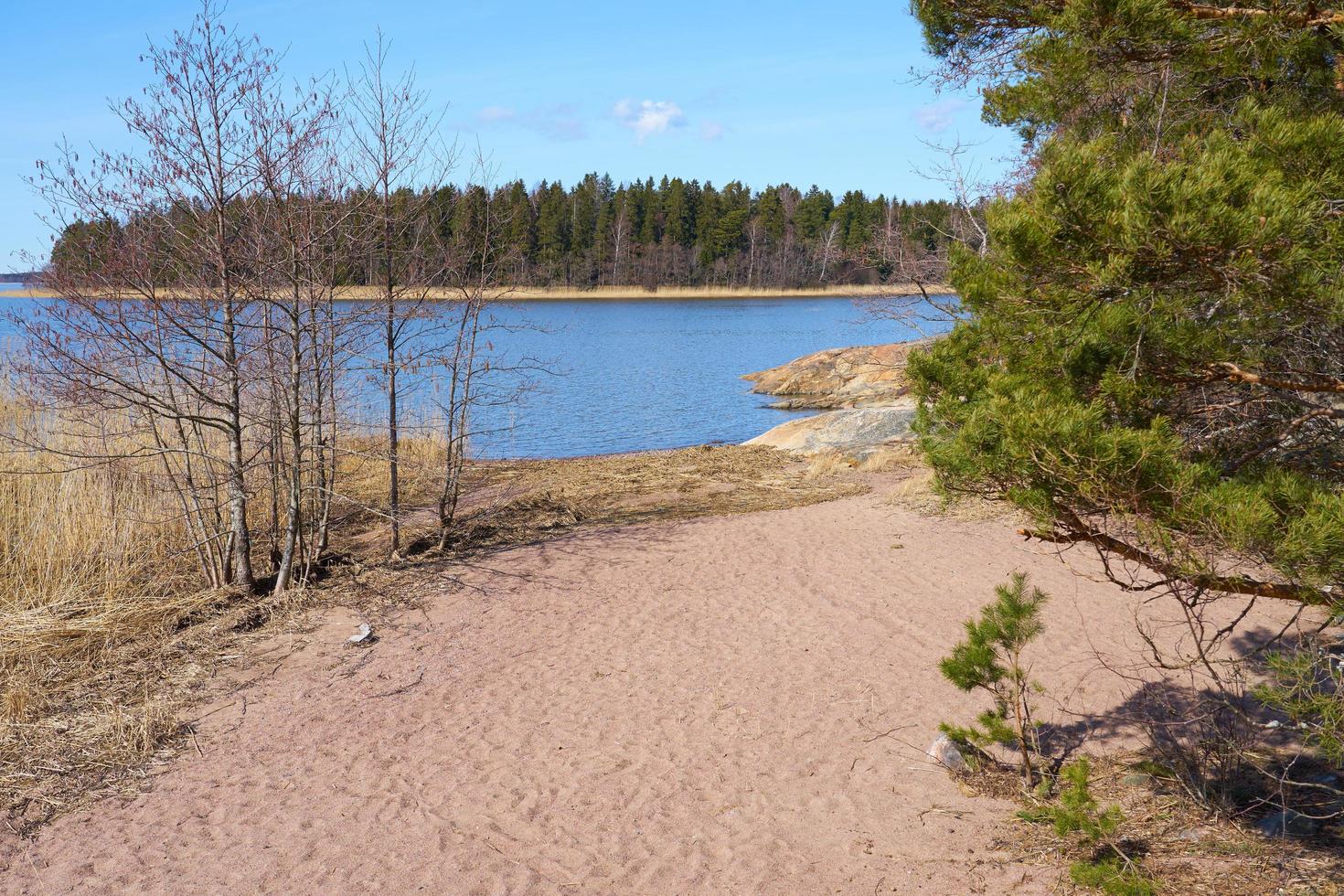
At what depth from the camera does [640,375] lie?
95.3ft

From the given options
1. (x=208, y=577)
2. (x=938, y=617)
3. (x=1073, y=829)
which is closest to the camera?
(x=1073, y=829)

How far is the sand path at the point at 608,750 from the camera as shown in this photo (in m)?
4.65

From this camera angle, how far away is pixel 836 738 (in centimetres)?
599

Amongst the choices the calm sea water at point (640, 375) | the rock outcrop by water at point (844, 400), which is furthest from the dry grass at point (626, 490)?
the calm sea water at point (640, 375)

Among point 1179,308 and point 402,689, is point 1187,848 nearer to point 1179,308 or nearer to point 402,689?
point 1179,308

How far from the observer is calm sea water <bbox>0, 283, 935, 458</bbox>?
1916 cm

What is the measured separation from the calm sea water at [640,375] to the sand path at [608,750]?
2745 millimetres

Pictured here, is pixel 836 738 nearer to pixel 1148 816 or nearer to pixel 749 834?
pixel 749 834

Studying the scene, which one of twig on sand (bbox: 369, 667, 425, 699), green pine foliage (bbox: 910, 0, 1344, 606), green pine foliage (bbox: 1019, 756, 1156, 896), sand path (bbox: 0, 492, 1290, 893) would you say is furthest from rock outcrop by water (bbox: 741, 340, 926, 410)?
green pine foliage (bbox: 910, 0, 1344, 606)

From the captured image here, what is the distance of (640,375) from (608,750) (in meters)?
23.5

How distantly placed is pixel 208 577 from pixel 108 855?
413 cm

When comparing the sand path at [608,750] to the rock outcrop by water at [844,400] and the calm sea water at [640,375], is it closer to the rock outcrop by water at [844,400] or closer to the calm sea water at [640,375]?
the calm sea water at [640,375]

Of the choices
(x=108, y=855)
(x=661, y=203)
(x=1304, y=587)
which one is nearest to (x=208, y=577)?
Answer: (x=108, y=855)

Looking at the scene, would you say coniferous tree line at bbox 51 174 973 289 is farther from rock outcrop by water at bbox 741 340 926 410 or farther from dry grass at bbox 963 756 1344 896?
dry grass at bbox 963 756 1344 896
